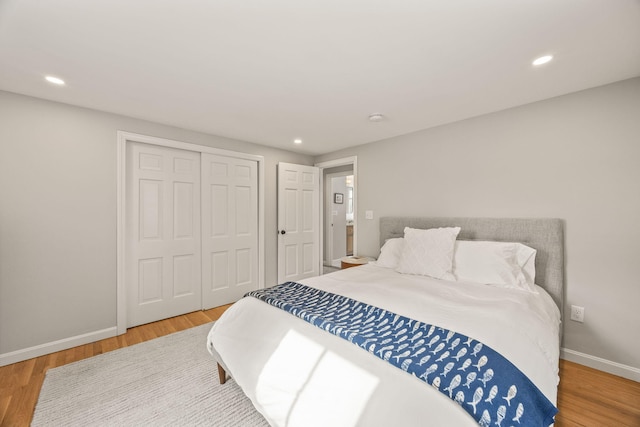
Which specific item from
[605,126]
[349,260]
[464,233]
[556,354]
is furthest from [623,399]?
[349,260]

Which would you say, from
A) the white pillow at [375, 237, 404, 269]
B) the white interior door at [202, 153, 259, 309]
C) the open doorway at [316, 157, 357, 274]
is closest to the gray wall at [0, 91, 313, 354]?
the white interior door at [202, 153, 259, 309]

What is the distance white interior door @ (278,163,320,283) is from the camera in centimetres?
404

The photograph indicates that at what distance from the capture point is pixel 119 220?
2.69m

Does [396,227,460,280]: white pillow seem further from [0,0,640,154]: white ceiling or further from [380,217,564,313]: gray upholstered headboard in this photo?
[0,0,640,154]: white ceiling

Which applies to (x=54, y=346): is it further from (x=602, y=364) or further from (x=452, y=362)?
(x=602, y=364)

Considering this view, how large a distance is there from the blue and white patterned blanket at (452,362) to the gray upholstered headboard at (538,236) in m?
1.65

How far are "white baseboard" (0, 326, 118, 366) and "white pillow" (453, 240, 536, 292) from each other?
345 centimetres

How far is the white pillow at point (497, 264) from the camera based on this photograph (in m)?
2.11

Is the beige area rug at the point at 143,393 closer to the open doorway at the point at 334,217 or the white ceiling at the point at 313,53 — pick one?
the white ceiling at the point at 313,53

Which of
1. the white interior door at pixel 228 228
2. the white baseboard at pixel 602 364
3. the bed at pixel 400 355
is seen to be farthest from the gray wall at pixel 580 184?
the white interior door at pixel 228 228

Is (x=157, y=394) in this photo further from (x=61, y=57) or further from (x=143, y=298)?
(x=61, y=57)

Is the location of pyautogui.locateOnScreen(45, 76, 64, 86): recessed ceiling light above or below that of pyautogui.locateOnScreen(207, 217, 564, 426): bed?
above

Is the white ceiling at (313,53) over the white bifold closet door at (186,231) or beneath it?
over

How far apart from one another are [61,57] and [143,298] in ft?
7.65
